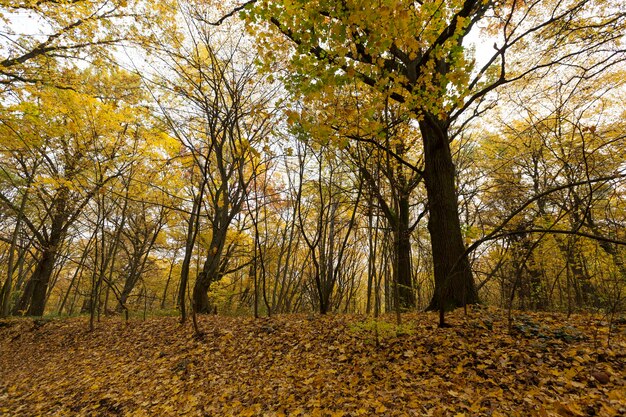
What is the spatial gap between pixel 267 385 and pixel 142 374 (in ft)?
8.35

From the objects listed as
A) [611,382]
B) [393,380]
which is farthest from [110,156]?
[611,382]

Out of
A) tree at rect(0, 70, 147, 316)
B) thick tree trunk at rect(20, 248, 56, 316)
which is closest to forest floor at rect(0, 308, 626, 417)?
tree at rect(0, 70, 147, 316)

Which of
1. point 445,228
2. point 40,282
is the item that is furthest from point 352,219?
point 40,282

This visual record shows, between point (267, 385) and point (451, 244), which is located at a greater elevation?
point (451, 244)

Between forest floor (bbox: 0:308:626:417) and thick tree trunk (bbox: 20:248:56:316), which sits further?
thick tree trunk (bbox: 20:248:56:316)

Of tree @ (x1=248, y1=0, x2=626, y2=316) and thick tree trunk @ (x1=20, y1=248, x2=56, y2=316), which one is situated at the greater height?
tree @ (x1=248, y1=0, x2=626, y2=316)

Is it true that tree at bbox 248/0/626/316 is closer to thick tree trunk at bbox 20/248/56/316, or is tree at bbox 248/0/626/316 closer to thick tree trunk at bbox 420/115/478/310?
thick tree trunk at bbox 420/115/478/310

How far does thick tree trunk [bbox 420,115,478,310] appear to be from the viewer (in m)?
5.13

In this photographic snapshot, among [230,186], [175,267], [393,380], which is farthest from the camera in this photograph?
[175,267]

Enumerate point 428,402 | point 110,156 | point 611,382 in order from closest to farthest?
point 611,382 → point 428,402 → point 110,156

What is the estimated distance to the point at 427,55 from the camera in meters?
4.80

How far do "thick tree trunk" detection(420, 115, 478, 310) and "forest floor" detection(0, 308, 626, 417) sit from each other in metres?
0.45

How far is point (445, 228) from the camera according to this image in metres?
5.25

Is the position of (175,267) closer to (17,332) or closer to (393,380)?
(17,332)
